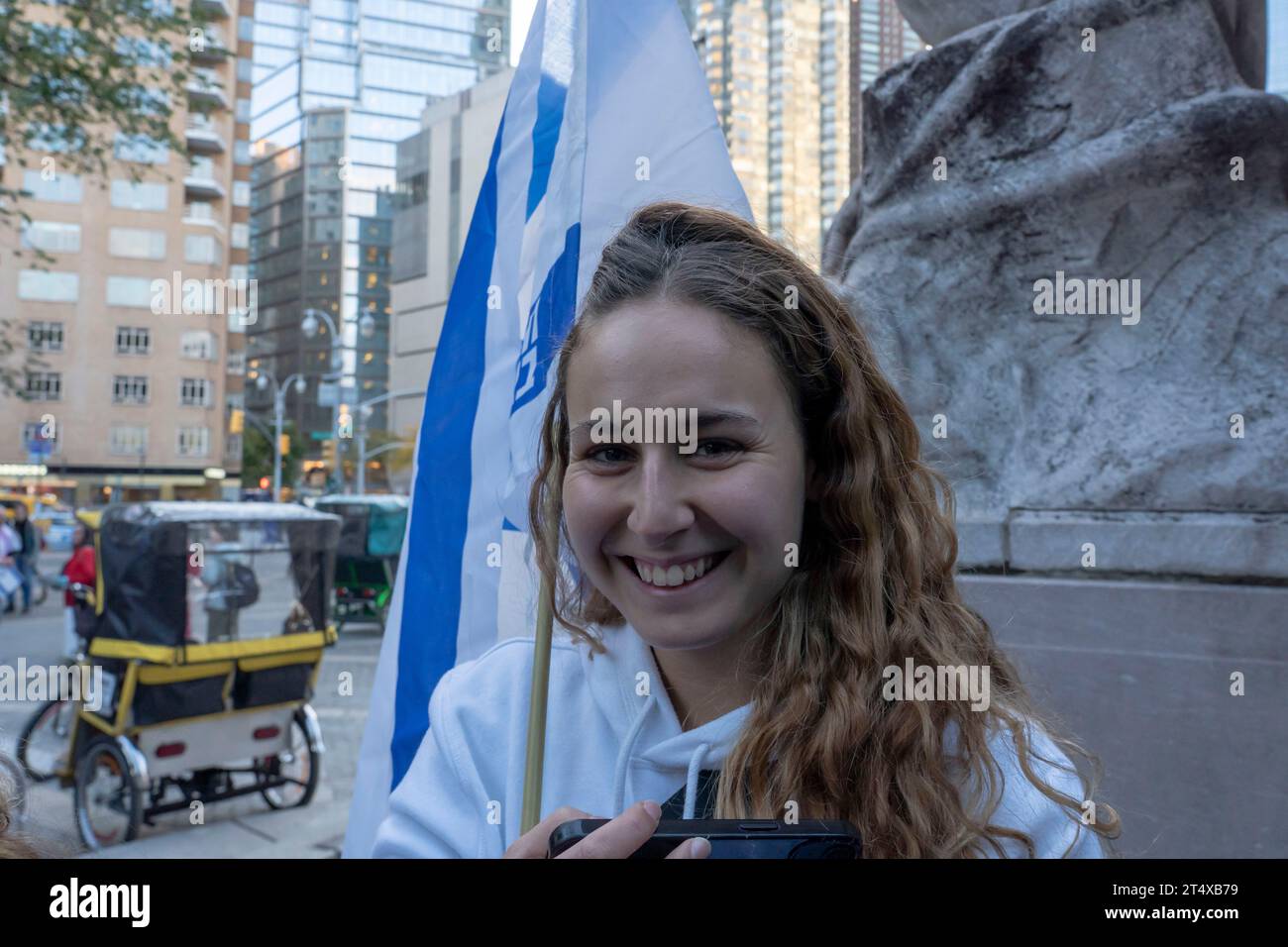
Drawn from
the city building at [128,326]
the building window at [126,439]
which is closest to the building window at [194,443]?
the city building at [128,326]

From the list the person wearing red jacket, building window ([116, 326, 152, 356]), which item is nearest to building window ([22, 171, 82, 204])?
building window ([116, 326, 152, 356])

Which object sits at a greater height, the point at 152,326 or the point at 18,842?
the point at 152,326

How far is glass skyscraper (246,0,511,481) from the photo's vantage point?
1743 inches

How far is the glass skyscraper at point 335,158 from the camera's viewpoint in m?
44.3

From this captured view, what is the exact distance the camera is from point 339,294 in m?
77.4

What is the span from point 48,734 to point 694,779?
7.54 m

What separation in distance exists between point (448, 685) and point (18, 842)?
2.28 ft

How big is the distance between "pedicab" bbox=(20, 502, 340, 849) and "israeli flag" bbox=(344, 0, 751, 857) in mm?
3347

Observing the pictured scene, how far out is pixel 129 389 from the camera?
42.3 meters

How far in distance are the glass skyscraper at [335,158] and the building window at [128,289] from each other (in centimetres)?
821

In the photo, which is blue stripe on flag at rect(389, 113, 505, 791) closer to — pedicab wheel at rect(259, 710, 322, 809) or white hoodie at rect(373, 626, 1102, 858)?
white hoodie at rect(373, 626, 1102, 858)

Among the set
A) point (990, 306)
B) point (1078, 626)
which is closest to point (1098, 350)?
point (990, 306)

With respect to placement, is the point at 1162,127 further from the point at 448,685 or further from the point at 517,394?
the point at 448,685

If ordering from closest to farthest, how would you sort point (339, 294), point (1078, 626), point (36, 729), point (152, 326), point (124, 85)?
point (1078, 626) → point (36, 729) → point (124, 85) → point (152, 326) → point (339, 294)
